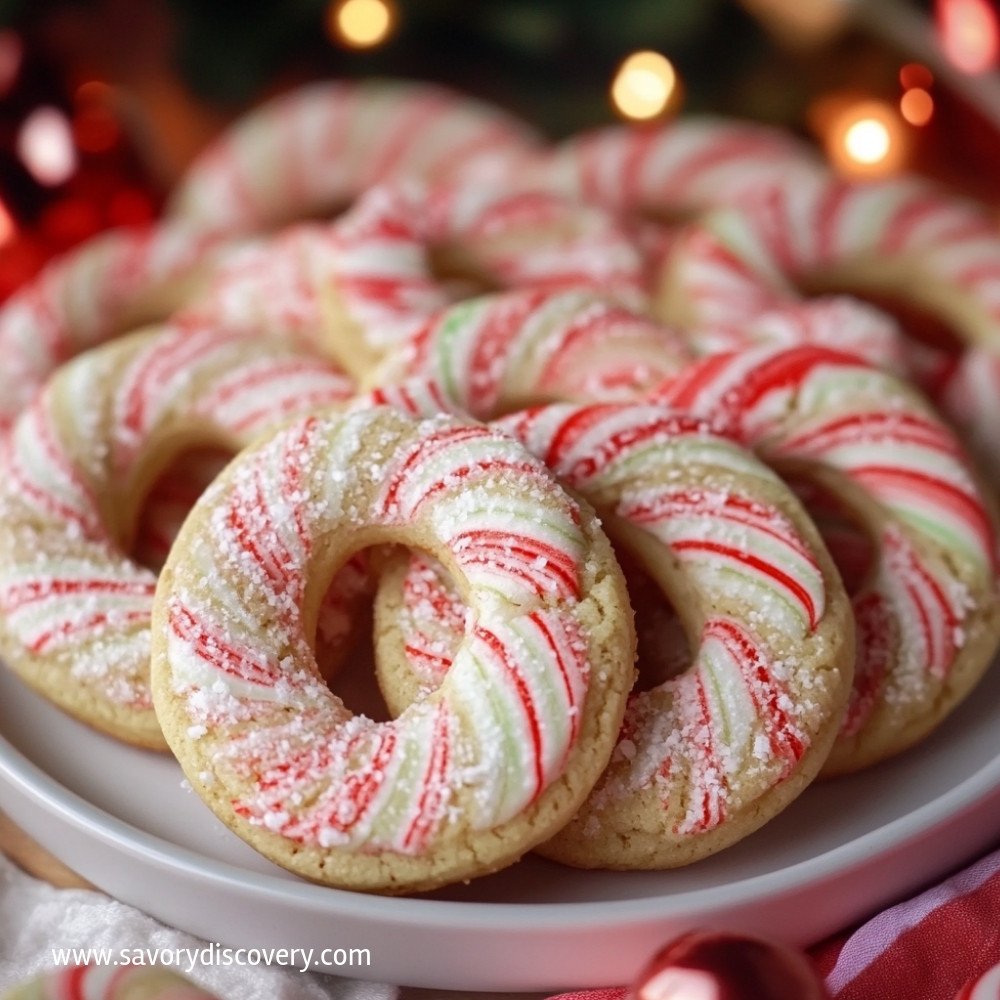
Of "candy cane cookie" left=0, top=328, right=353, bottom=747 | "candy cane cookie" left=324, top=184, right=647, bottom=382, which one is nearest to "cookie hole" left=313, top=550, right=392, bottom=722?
"candy cane cookie" left=0, top=328, right=353, bottom=747

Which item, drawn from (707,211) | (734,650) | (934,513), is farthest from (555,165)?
(734,650)

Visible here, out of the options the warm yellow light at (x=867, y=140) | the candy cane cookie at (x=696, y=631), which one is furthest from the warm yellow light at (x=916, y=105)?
the candy cane cookie at (x=696, y=631)

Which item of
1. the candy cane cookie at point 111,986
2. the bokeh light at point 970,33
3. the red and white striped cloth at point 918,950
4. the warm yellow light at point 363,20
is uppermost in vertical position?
the warm yellow light at point 363,20

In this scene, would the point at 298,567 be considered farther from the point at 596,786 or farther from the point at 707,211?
the point at 707,211

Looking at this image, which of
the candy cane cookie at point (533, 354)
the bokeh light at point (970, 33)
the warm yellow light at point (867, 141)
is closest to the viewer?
the candy cane cookie at point (533, 354)

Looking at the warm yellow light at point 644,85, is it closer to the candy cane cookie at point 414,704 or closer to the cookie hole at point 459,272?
the cookie hole at point 459,272

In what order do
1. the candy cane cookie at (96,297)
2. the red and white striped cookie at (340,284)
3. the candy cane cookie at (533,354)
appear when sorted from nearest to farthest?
the candy cane cookie at (533,354) → the red and white striped cookie at (340,284) → the candy cane cookie at (96,297)

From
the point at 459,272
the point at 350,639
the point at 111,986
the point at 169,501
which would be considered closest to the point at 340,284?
the point at 459,272
